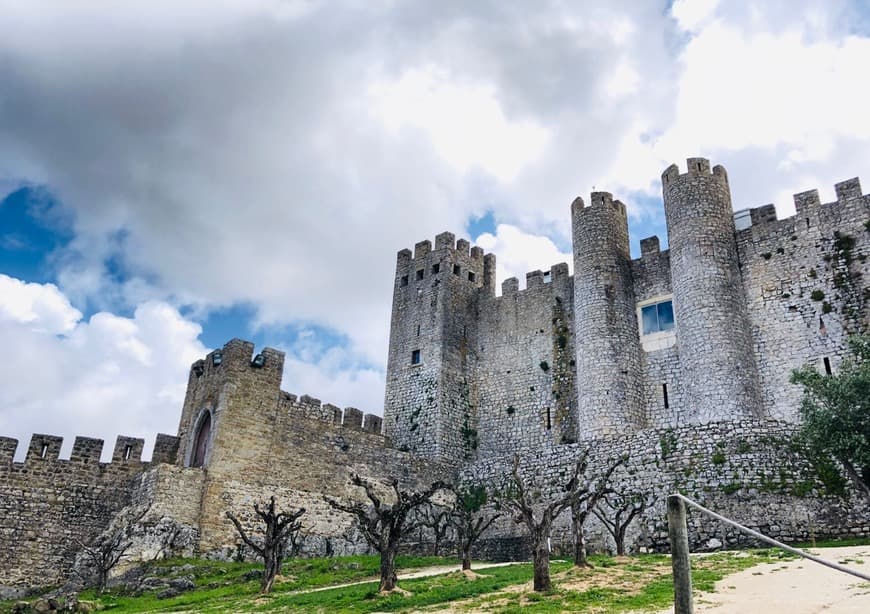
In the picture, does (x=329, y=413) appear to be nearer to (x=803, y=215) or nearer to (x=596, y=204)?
(x=596, y=204)

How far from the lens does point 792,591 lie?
11562mm

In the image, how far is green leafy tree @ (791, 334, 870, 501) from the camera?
1861 centimetres

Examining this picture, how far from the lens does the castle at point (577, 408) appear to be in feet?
72.3

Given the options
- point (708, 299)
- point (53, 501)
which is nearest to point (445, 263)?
point (708, 299)

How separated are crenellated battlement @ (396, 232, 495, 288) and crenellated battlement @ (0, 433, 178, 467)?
49.3ft

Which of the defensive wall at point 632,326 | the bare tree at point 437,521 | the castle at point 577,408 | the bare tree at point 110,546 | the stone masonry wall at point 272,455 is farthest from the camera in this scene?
A: the defensive wall at point 632,326

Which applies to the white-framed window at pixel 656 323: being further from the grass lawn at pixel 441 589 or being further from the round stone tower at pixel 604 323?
the grass lawn at pixel 441 589

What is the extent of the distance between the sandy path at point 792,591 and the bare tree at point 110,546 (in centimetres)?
1617

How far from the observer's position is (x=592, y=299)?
97.7 ft

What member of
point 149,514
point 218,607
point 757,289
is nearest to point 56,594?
point 149,514

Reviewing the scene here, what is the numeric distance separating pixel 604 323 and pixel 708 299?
14.3 ft

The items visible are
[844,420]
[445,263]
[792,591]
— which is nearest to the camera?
[792,591]

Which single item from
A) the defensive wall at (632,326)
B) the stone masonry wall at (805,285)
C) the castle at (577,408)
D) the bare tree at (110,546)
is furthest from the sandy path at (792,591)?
the bare tree at (110,546)

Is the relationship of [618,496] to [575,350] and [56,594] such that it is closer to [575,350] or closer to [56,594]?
[575,350]
